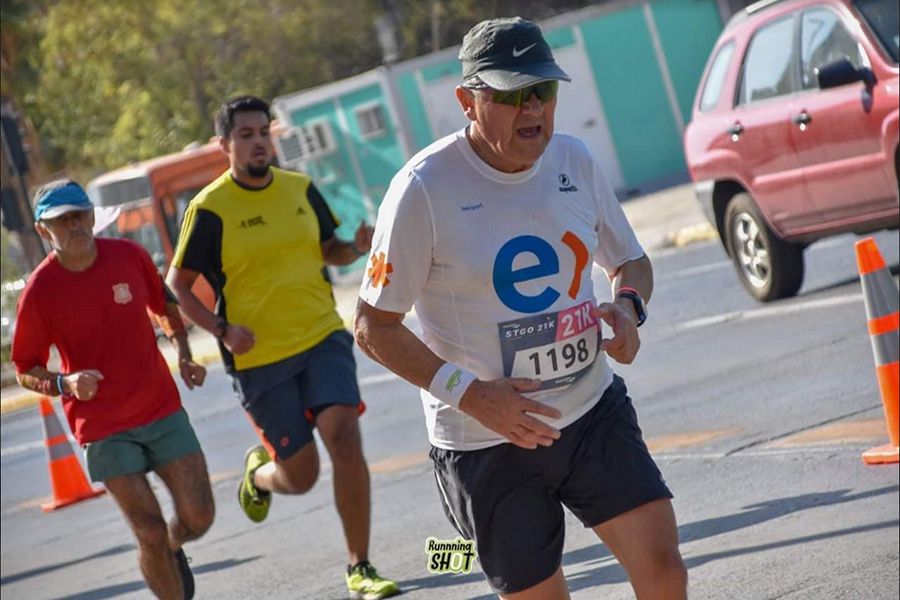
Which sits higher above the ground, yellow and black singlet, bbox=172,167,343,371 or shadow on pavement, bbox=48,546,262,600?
yellow and black singlet, bbox=172,167,343,371

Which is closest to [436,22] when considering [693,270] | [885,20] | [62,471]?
[693,270]

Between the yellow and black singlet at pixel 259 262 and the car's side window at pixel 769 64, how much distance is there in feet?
17.6

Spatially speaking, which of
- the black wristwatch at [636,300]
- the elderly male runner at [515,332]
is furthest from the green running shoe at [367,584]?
the black wristwatch at [636,300]

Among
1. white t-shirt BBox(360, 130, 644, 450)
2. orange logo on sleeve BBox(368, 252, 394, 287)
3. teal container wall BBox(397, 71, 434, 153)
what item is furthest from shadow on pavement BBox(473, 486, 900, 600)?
teal container wall BBox(397, 71, 434, 153)

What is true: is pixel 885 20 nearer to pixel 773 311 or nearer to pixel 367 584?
pixel 773 311

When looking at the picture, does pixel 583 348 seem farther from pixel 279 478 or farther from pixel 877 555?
pixel 279 478

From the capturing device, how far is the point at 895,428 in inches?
315

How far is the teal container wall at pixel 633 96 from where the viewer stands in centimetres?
3438

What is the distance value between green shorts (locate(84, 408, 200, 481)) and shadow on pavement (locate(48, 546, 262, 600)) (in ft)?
7.20

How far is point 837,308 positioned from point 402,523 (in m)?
4.12

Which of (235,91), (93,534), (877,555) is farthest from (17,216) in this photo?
(235,91)

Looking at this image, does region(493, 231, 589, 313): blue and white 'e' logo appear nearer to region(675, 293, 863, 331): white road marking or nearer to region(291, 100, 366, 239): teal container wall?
region(675, 293, 863, 331): white road marking

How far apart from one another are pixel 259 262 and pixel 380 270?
366 centimetres

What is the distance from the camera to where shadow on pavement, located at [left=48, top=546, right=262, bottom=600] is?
10.0 meters
